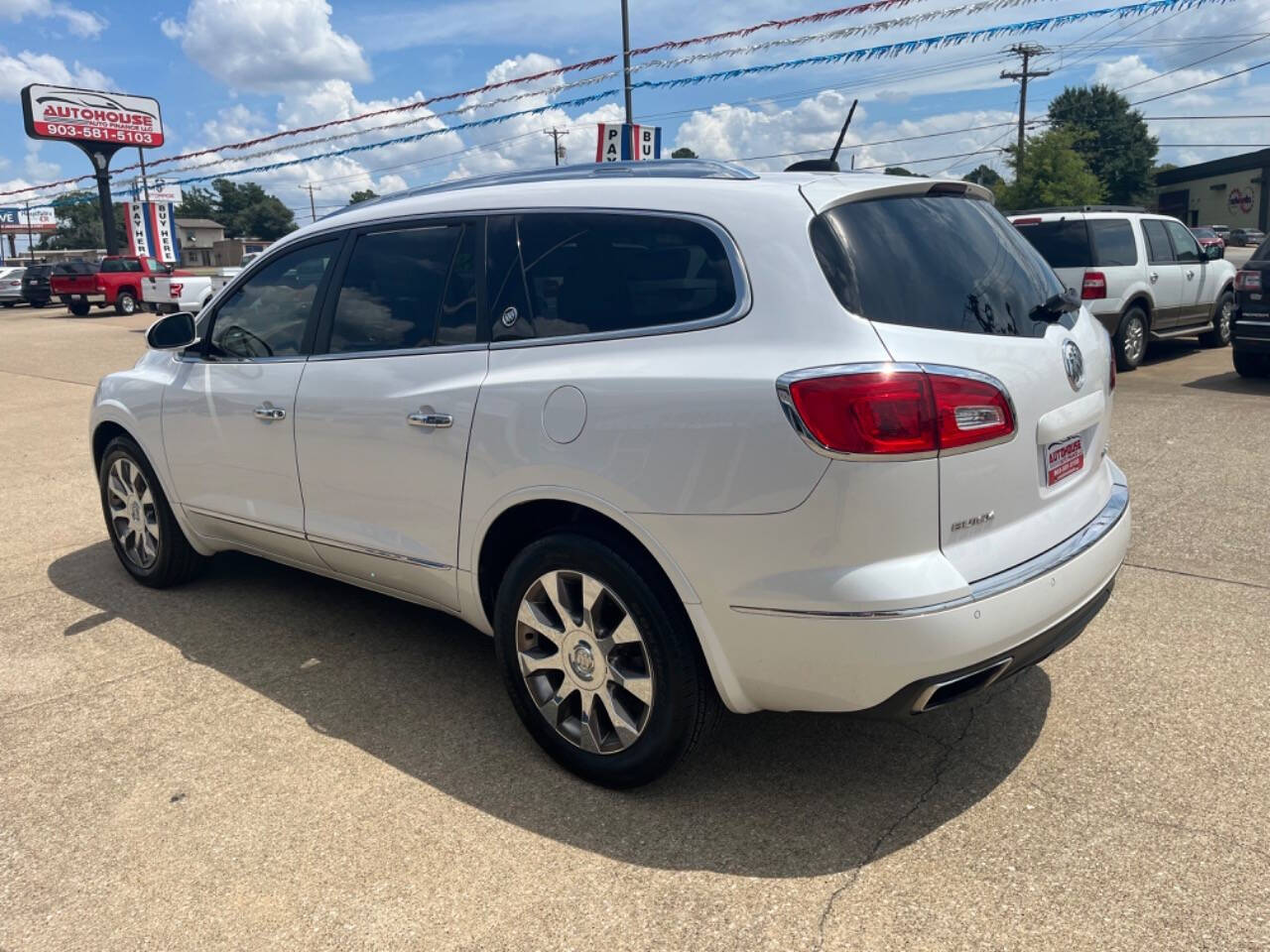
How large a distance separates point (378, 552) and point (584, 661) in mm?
1050

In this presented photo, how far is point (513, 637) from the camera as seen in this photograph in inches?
129

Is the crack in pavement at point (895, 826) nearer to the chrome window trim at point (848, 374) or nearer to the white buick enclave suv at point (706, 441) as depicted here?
the white buick enclave suv at point (706, 441)

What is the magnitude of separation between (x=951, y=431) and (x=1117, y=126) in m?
83.0

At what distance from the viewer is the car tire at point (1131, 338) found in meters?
11.7

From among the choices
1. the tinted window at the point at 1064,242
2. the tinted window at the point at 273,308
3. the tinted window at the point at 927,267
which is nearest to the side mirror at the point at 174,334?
the tinted window at the point at 273,308

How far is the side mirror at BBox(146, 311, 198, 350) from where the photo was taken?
4.56 m

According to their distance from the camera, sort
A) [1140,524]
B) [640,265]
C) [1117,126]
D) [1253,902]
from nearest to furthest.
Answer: [1253,902]
[640,265]
[1140,524]
[1117,126]

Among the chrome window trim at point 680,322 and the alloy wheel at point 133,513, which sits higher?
the chrome window trim at point 680,322

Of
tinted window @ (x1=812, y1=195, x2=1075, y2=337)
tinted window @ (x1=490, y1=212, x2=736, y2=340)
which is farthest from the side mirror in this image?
A: tinted window @ (x1=812, y1=195, x2=1075, y2=337)

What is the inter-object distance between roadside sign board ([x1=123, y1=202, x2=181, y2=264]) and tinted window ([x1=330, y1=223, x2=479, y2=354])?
4256 cm

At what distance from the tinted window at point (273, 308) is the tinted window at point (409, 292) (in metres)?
0.23

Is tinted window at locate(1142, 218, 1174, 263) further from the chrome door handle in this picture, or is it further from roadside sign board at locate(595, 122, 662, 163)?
the chrome door handle

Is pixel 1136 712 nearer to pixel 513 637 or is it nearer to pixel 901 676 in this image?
pixel 901 676

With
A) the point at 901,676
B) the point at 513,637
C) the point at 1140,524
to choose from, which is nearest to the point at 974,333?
the point at 901,676
